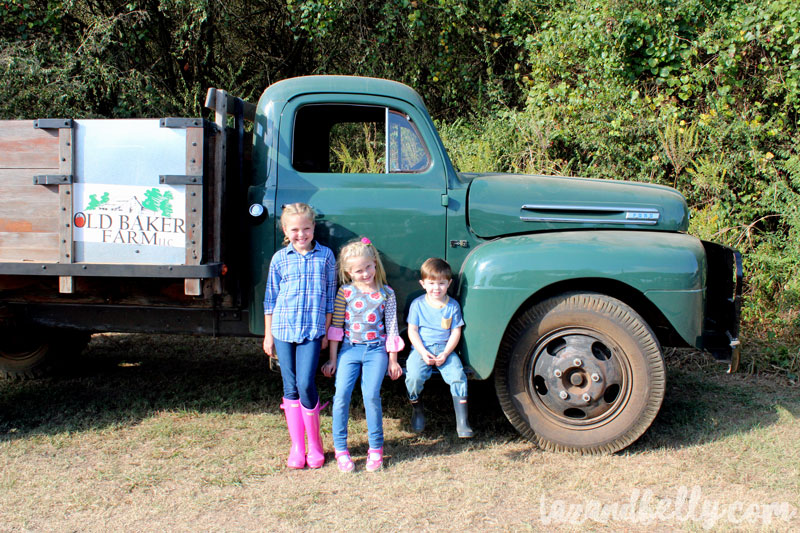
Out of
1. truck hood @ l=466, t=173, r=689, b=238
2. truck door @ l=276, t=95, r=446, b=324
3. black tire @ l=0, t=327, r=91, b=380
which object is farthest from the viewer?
black tire @ l=0, t=327, r=91, b=380

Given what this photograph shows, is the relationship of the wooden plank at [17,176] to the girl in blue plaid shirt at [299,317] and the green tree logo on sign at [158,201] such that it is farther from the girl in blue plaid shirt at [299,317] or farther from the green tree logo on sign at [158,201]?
the girl in blue plaid shirt at [299,317]

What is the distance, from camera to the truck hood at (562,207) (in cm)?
379

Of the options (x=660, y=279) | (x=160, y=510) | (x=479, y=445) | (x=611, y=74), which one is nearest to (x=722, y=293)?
(x=660, y=279)

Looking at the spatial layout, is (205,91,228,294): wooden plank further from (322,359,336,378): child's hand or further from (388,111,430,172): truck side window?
(388,111,430,172): truck side window

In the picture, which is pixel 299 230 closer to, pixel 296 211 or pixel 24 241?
pixel 296 211

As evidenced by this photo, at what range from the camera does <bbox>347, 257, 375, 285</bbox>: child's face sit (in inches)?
134

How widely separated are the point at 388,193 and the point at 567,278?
1111mm

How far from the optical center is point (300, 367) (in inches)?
134

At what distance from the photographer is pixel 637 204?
12.9 ft

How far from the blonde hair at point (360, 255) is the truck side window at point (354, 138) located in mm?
535

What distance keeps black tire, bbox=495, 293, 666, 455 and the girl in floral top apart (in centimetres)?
68

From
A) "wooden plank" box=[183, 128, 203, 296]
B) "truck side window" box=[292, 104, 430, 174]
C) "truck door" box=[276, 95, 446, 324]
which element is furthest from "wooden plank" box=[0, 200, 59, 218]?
"truck side window" box=[292, 104, 430, 174]

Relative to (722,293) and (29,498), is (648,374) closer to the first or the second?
(722,293)

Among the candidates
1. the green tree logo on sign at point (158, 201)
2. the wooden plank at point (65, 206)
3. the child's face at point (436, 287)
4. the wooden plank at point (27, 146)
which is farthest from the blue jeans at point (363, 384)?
the wooden plank at point (27, 146)
